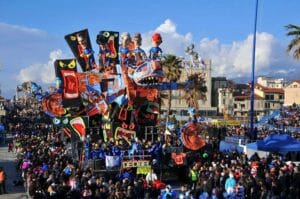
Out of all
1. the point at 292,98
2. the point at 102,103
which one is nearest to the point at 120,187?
the point at 102,103

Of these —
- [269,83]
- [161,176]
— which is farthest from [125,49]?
[269,83]

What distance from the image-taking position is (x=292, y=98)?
111 metres

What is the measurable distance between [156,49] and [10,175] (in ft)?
36.1

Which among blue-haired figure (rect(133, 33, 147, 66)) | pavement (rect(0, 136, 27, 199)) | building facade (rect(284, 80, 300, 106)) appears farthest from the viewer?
building facade (rect(284, 80, 300, 106))

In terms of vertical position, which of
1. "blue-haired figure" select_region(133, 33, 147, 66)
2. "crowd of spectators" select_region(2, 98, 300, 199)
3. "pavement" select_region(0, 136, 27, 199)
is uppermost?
"blue-haired figure" select_region(133, 33, 147, 66)

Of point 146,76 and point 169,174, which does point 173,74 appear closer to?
point 146,76

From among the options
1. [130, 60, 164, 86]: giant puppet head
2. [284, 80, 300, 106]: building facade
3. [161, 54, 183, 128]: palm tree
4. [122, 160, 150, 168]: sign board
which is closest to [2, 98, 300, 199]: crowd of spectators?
[122, 160, 150, 168]: sign board

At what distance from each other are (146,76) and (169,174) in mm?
6541

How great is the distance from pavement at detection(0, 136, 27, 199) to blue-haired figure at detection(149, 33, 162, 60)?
33.5ft

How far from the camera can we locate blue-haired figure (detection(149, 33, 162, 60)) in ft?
104

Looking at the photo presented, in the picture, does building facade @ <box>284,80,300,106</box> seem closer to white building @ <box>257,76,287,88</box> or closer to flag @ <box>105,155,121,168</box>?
white building @ <box>257,76,287,88</box>

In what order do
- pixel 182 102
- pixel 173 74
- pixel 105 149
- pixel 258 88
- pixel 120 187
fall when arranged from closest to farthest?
pixel 120 187
pixel 105 149
pixel 173 74
pixel 182 102
pixel 258 88

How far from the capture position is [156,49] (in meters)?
31.8

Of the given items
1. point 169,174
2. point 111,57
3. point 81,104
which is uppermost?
point 111,57
